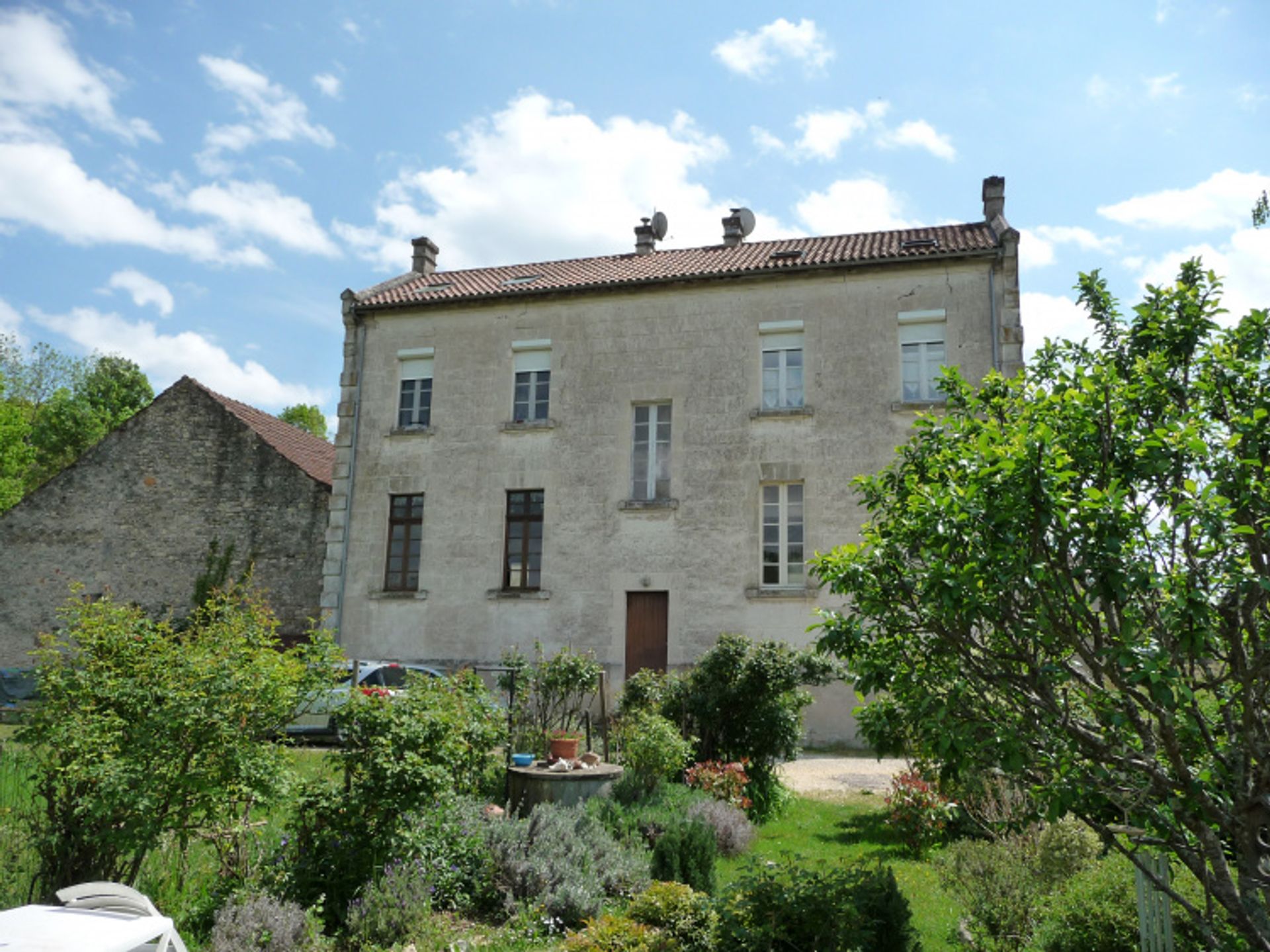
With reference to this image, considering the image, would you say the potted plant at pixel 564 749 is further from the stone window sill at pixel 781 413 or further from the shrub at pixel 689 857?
the stone window sill at pixel 781 413

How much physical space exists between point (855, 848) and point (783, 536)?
8.34 metres

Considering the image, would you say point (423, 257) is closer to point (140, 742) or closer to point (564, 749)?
point (564, 749)

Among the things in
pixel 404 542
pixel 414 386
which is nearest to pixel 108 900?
pixel 404 542

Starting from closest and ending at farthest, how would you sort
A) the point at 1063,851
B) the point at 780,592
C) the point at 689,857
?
the point at 1063,851, the point at 689,857, the point at 780,592

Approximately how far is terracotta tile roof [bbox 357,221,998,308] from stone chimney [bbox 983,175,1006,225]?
0.25 meters

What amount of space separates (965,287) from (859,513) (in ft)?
14.7

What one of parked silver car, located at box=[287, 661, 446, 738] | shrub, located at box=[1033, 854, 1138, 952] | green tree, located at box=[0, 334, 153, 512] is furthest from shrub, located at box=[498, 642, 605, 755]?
green tree, located at box=[0, 334, 153, 512]

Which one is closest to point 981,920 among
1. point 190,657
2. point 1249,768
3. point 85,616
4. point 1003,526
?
point 1249,768

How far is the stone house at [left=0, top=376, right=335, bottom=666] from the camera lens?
20.5 metres

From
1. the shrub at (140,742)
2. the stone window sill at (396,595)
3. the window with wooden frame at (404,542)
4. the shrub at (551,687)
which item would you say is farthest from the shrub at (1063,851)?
the window with wooden frame at (404,542)

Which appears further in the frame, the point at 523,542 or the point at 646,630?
the point at 523,542

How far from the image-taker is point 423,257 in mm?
22766

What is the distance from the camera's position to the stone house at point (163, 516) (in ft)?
67.3

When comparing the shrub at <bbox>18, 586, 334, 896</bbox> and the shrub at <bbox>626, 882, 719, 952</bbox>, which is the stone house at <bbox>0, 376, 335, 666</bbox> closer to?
the shrub at <bbox>18, 586, 334, 896</bbox>
